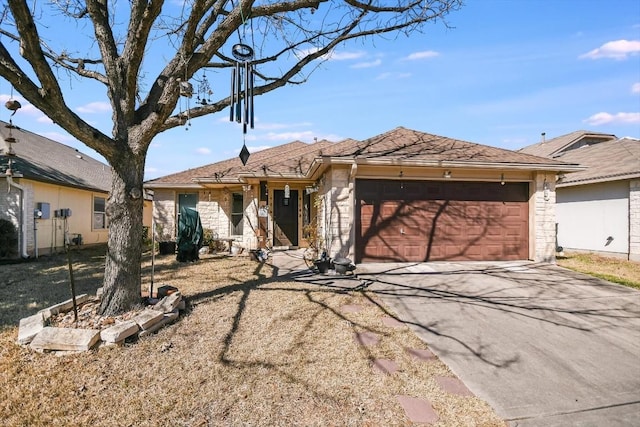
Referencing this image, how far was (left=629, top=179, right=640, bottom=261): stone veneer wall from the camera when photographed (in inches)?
390

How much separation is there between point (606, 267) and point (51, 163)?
19562 millimetres

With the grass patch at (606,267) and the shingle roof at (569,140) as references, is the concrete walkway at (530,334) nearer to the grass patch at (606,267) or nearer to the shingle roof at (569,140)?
the grass patch at (606,267)

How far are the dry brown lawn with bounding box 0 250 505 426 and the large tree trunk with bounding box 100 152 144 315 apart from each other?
858 mm

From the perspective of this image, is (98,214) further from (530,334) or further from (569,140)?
(569,140)

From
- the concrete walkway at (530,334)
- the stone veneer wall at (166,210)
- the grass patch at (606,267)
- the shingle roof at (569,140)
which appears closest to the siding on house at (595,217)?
the grass patch at (606,267)

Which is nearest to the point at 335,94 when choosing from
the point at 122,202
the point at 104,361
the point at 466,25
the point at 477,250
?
the point at 466,25

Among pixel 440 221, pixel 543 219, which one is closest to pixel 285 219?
pixel 440 221

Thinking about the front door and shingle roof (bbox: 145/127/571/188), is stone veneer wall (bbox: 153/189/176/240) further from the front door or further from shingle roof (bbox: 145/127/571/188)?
the front door

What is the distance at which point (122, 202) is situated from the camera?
4473 millimetres

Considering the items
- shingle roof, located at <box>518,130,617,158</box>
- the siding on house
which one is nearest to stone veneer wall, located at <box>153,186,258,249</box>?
the siding on house

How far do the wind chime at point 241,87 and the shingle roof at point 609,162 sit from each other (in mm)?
11328

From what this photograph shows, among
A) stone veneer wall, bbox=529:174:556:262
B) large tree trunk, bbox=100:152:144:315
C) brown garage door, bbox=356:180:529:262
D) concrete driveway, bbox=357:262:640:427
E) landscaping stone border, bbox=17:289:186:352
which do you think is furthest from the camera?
stone veneer wall, bbox=529:174:556:262

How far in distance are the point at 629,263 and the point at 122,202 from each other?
1298cm

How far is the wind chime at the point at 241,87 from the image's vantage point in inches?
188
